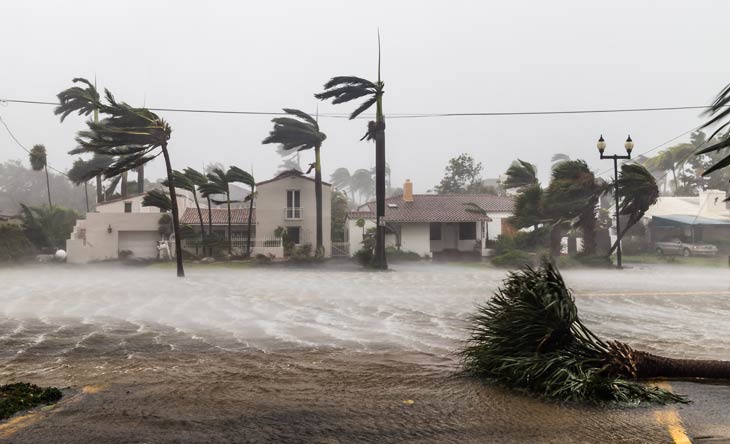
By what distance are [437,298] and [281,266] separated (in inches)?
634

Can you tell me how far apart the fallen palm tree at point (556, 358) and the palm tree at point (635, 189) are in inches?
909

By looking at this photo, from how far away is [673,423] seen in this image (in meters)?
4.48

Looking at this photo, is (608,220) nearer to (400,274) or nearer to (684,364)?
(400,274)

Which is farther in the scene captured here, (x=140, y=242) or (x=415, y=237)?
(x=415, y=237)

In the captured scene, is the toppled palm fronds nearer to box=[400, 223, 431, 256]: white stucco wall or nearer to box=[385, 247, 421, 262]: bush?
box=[385, 247, 421, 262]: bush

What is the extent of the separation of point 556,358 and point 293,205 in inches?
1254

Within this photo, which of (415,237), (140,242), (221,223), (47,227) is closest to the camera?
(140,242)

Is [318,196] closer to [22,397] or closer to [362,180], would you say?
[22,397]

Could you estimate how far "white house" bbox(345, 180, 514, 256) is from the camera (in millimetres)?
35812

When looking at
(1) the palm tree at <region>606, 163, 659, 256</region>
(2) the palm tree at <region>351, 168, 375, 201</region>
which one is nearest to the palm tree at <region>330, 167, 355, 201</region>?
(2) the palm tree at <region>351, 168, 375, 201</region>

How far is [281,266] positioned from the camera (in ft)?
98.2

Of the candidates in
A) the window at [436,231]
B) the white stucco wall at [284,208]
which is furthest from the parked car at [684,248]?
the white stucco wall at [284,208]

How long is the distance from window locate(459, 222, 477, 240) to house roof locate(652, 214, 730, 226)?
14.1 metres

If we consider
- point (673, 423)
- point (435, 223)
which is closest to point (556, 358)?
point (673, 423)
